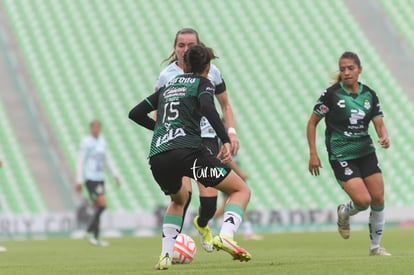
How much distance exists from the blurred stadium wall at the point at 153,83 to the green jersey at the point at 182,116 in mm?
12580

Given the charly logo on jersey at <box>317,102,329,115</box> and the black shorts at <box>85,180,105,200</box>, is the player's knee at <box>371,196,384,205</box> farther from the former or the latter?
the black shorts at <box>85,180,105,200</box>

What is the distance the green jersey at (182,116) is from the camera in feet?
25.7

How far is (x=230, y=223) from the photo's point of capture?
7777 millimetres

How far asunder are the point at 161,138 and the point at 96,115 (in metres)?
17.1

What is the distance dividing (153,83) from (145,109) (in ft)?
59.2

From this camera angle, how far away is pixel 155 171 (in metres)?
7.93

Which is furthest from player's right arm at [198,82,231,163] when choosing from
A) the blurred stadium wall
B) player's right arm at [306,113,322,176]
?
the blurred stadium wall

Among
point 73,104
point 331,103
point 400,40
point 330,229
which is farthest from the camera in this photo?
point 400,40

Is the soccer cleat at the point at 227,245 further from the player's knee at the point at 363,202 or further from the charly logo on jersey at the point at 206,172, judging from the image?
the player's knee at the point at 363,202

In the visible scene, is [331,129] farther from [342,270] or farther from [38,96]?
[38,96]

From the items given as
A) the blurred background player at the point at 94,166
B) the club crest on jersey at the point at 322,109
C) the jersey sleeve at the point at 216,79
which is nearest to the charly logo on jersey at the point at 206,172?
the jersey sleeve at the point at 216,79

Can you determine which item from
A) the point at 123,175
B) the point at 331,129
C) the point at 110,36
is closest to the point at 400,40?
the point at 110,36

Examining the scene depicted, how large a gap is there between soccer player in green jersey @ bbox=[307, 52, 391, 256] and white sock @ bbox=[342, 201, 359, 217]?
0.21 ft

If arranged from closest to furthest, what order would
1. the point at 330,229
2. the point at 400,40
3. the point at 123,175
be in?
the point at 330,229 → the point at 123,175 → the point at 400,40
